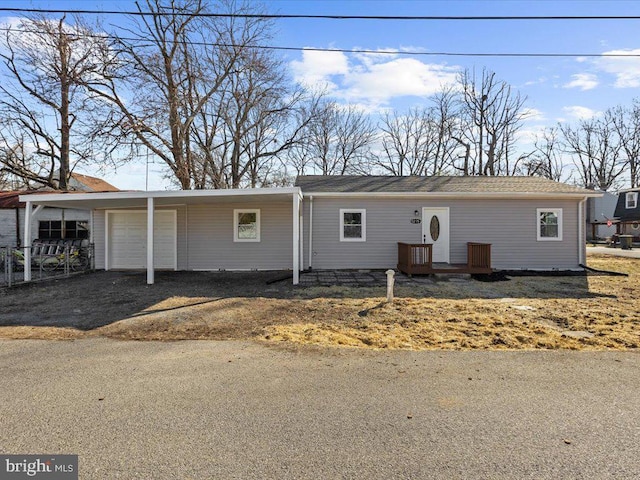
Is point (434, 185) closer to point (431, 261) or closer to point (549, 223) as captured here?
point (431, 261)

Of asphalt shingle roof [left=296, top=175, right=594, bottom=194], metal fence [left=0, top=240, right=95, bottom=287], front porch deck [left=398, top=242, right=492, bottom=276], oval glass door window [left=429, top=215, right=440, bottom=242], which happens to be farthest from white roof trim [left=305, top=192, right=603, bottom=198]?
metal fence [left=0, top=240, right=95, bottom=287]

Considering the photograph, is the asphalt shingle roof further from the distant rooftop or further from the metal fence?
the distant rooftop

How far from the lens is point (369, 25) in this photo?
8195mm

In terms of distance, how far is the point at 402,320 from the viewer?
600 cm

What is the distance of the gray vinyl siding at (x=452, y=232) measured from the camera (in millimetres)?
12016

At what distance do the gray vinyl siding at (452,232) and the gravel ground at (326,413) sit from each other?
771cm

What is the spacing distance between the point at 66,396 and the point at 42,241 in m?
14.2

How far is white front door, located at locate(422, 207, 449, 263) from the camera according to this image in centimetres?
1211

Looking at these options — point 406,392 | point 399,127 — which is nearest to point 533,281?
point 406,392

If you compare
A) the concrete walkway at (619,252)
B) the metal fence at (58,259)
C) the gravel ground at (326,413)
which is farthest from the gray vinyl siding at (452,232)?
the concrete walkway at (619,252)

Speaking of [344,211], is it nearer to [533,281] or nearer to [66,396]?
[533,281]

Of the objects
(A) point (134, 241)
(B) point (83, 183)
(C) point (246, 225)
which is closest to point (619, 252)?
(C) point (246, 225)

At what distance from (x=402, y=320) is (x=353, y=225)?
20.8 ft

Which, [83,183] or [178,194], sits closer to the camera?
[178,194]
